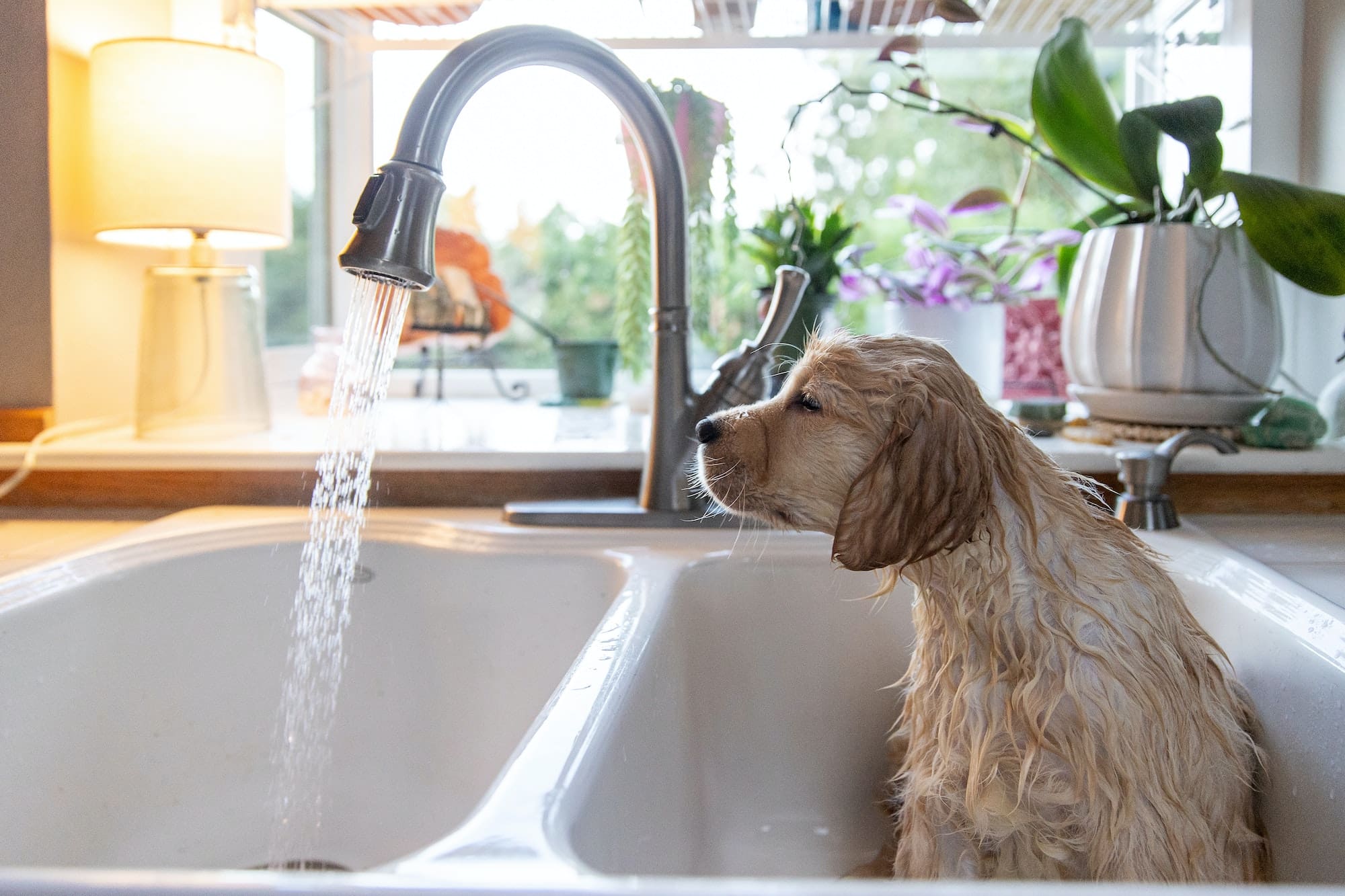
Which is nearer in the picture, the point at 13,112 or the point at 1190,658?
the point at 1190,658

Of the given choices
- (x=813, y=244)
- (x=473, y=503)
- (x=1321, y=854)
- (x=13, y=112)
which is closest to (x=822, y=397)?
(x=1321, y=854)

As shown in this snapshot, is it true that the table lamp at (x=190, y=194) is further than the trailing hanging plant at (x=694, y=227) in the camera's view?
No

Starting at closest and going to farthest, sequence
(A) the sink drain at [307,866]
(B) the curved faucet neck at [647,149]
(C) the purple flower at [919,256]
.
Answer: (B) the curved faucet neck at [647,149] < (A) the sink drain at [307,866] < (C) the purple flower at [919,256]

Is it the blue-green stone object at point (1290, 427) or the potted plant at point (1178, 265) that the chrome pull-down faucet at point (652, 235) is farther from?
the blue-green stone object at point (1290, 427)

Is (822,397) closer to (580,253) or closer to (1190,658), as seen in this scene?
(1190,658)

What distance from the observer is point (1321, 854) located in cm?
62

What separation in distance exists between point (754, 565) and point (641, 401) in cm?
66

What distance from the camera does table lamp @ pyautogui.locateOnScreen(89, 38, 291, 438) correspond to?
115 cm

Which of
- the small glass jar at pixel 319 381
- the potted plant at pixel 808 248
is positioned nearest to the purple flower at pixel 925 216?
the potted plant at pixel 808 248

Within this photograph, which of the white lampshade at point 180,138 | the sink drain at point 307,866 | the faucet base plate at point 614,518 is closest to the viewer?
the sink drain at point 307,866

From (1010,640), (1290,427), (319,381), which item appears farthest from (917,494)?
(319,381)

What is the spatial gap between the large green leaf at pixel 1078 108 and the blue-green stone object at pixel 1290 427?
0.91ft

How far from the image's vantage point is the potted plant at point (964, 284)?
1.44 m

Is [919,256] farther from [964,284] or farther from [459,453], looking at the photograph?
[459,453]
